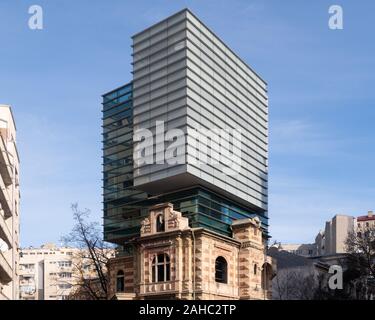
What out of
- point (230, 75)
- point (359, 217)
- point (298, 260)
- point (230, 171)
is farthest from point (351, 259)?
point (359, 217)

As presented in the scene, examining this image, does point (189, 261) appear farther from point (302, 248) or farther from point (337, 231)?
point (302, 248)

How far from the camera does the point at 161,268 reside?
64.7m

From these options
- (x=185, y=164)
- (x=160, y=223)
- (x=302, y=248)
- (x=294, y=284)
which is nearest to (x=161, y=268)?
(x=160, y=223)

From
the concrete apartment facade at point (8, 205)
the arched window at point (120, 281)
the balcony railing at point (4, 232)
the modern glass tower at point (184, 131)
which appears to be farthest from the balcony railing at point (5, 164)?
the modern glass tower at point (184, 131)

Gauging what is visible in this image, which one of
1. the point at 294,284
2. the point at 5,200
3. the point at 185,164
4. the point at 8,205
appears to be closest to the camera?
the point at 5,200

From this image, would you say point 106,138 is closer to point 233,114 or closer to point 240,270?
point 233,114

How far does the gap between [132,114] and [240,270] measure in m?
26.3

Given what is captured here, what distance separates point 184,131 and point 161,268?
16141 millimetres

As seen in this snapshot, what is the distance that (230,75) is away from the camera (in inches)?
3324

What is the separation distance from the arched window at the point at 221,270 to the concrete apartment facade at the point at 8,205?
67.6 feet

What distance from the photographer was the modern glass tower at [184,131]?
7281 centimetres

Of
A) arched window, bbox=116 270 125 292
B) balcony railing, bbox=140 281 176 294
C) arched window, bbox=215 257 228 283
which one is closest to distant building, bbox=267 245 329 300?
arched window, bbox=215 257 228 283

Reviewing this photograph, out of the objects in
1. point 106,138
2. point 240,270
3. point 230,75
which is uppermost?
point 230,75

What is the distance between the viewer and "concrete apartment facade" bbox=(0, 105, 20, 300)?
53531 millimetres
